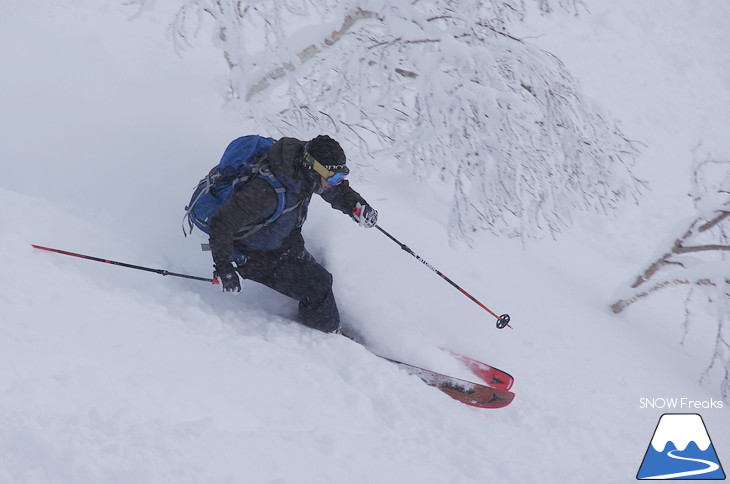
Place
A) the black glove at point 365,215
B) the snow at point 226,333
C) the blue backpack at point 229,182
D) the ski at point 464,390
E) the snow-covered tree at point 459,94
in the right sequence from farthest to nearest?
the snow-covered tree at point 459,94 → the black glove at point 365,215 → the ski at point 464,390 → the blue backpack at point 229,182 → the snow at point 226,333

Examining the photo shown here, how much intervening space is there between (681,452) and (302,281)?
389 cm

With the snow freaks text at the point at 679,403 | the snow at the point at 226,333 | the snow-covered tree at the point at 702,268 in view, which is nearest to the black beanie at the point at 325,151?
the snow at the point at 226,333

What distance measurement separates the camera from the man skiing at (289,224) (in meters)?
4.17

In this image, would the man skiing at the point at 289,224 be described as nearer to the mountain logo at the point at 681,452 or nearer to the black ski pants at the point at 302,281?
the black ski pants at the point at 302,281

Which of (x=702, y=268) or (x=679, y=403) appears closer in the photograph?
(x=679, y=403)

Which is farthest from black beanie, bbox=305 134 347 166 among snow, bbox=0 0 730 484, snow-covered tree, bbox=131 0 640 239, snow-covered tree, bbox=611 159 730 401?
snow-covered tree, bbox=611 159 730 401

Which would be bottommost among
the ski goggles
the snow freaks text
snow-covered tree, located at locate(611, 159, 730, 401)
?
the snow freaks text

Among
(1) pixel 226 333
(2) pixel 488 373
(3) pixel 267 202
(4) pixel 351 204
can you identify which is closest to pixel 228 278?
(1) pixel 226 333

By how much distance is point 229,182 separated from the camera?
4.48 m

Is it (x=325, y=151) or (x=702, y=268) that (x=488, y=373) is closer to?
(x=325, y=151)

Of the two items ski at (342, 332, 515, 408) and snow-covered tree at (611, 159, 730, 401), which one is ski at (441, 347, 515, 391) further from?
snow-covered tree at (611, 159, 730, 401)

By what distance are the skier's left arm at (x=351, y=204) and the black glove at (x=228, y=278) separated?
1.25 meters

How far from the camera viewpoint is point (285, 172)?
421 centimetres

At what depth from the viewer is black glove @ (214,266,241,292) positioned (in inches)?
167
